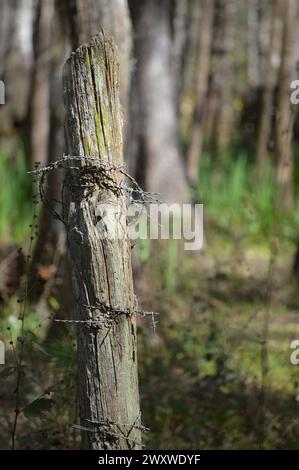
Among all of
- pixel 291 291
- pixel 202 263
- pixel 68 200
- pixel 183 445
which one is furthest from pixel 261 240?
pixel 68 200

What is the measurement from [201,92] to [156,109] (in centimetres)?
279

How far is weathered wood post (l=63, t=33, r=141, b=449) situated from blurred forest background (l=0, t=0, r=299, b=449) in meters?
0.36

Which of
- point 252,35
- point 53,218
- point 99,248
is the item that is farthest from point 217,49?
point 252,35

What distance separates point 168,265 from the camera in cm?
612

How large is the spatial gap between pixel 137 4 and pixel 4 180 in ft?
6.96

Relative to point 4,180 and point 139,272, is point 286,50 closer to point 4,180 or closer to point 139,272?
point 4,180

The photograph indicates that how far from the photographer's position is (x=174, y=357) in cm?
429

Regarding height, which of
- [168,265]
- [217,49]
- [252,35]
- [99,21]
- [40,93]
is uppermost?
[252,35]

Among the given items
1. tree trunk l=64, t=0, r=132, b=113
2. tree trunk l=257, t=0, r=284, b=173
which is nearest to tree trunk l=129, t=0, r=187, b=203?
tree trunk l=257, t=0, r=284, b=173

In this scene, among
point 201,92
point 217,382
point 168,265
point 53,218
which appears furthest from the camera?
point 201,92

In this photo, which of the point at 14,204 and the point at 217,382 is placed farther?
the point at 14,204

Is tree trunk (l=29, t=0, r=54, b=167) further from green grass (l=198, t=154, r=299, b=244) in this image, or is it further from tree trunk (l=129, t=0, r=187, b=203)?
green grass (l=198, t=154, r=299, b=244)

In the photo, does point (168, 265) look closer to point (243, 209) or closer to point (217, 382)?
point (243, 209)

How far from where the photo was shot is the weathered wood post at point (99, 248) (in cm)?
252
